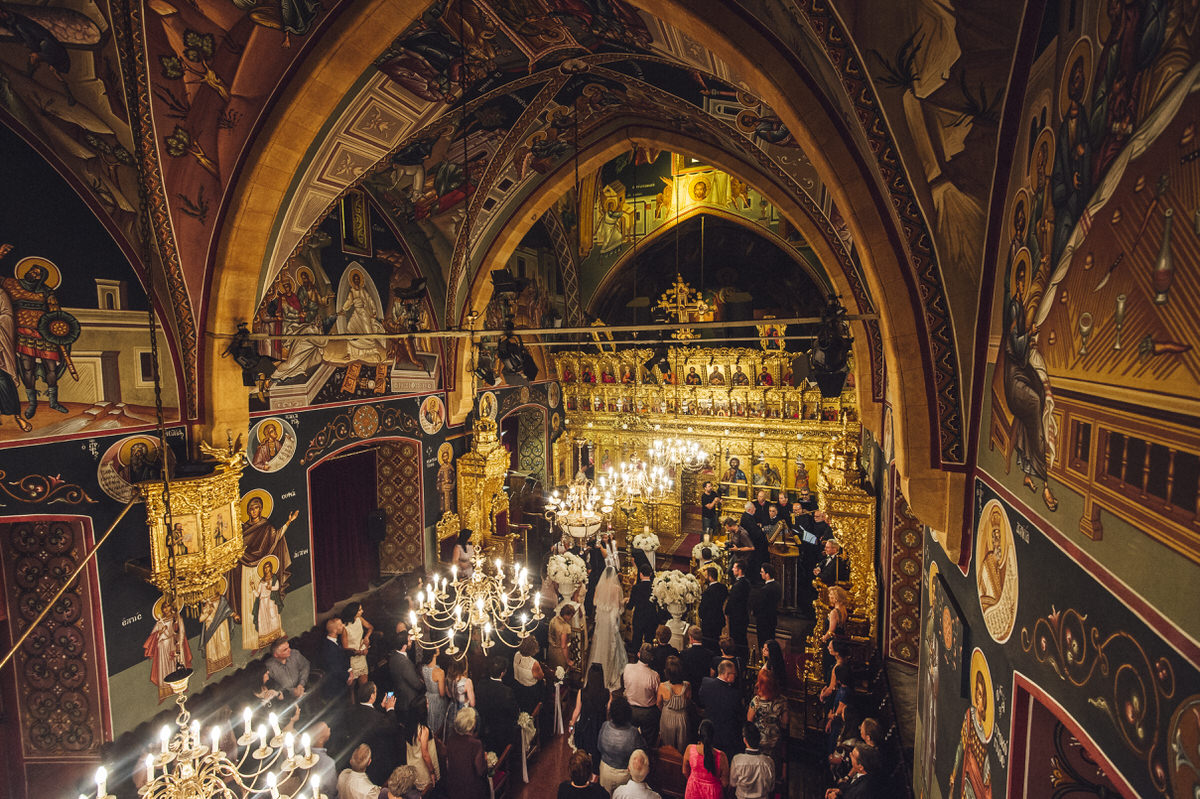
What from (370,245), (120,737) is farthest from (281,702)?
(370,245)

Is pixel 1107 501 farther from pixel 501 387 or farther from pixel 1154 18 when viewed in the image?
pixel 501 387

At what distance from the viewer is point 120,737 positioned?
562 centimetres

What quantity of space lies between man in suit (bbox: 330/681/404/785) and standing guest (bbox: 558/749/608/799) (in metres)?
1.88

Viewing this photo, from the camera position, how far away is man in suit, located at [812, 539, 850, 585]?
8.52 metres

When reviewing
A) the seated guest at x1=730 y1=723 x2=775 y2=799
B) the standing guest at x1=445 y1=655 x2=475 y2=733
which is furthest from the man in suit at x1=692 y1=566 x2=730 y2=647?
the standing guest at x1=445 y1=655 x2=475 y2=733

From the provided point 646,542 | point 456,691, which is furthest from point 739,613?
point 456,691

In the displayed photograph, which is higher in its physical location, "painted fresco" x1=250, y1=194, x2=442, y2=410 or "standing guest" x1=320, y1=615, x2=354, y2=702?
"painted fresco" x1=250, y1=194, x2=442, y2=410

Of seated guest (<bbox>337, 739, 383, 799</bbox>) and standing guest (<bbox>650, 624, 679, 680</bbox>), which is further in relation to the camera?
standing guest (<bbox>650, 624, 679, 680</bbox>)

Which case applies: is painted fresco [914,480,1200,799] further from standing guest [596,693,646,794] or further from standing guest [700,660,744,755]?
standing guest [596,693,646,794]

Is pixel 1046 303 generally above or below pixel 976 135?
below

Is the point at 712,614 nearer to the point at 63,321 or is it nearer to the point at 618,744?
the point at 618,744

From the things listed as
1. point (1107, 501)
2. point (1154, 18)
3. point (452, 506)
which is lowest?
point (452, 506)

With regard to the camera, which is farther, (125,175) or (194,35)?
(125,175)

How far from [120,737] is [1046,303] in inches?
350
